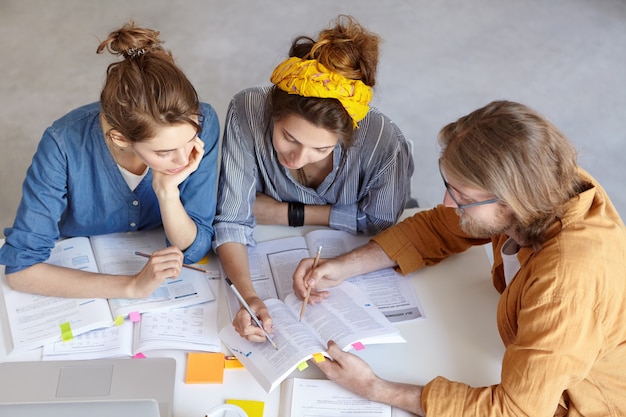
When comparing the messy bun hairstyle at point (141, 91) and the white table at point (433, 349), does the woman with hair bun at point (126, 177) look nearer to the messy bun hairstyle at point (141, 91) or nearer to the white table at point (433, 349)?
the messy bun hairstyle at point (141, 91)

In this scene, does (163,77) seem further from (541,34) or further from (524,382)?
(541,34)

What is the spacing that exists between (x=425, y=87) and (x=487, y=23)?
791 mm

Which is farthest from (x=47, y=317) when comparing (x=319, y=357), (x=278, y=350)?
(x=319, y=357)

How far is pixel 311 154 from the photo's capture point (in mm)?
1923

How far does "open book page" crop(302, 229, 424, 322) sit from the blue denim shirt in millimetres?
326

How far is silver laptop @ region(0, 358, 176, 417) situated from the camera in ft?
4.86

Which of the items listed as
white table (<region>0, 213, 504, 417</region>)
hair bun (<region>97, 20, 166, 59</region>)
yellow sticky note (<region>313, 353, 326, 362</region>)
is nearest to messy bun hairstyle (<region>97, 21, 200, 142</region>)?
hair bun (<region>97, 20, 166, 59</region>)

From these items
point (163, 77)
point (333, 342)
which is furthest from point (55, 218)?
point (333, 342)

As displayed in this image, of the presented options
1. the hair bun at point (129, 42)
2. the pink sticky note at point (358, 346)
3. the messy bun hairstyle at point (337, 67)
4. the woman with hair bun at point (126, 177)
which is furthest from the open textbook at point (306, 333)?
the hair bun at point (129, 42)

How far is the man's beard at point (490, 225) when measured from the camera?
163 cm

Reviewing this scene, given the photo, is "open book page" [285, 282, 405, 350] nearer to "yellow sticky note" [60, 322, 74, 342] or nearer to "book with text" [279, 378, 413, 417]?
"book with text" [279, 378, 413, 417]

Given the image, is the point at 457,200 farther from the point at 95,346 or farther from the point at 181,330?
the point at 95,346

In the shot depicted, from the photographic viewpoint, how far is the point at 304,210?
2.17 metres

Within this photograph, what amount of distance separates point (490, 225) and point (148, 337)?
2.79ft
